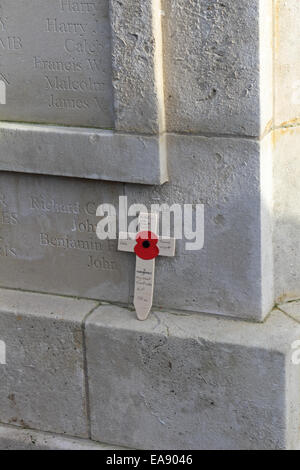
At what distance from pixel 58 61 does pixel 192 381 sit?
1.51 m

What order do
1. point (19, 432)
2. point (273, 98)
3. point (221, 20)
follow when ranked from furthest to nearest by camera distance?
point (19, 432) < point (273, 98) < point (221, 20)

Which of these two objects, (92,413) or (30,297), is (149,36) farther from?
(92,413)

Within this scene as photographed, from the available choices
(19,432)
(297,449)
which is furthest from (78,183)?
(297,449)

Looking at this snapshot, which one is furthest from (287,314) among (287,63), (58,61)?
(58,61)

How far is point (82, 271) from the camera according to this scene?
12.7ft

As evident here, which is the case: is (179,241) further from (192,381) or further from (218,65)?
(218,65)

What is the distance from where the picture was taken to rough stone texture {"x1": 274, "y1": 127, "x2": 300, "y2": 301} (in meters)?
3.59

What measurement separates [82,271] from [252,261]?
32.4 inches

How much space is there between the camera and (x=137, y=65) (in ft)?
11.3

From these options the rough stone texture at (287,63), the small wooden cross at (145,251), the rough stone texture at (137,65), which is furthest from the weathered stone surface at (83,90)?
the rough stone texture at (287,63)

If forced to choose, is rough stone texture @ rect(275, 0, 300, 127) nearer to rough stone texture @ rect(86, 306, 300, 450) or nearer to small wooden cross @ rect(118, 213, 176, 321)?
small wooden cross @ rect(118, 213, 176, 321)

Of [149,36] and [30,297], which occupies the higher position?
[149,36]

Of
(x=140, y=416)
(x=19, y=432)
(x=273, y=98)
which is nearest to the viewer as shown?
(x=273, y=98)

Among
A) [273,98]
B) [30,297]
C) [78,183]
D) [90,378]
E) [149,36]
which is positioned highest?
[149,36]
